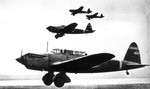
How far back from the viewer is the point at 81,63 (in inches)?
285

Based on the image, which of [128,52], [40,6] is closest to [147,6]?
[128,52]

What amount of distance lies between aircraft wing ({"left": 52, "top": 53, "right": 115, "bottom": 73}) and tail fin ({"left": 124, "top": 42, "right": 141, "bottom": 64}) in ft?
9.02

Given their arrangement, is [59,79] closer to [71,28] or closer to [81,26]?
[71,28]

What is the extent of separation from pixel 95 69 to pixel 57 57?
1.63 m

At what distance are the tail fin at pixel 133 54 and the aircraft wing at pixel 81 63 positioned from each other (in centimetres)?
275

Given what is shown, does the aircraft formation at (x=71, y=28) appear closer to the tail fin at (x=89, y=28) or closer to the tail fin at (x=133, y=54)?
the tail fin at (x=89, y=28)

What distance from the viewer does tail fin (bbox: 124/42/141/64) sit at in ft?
31.2

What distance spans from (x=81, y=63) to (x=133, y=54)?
10.9 ft

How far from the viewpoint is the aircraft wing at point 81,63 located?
666 cm

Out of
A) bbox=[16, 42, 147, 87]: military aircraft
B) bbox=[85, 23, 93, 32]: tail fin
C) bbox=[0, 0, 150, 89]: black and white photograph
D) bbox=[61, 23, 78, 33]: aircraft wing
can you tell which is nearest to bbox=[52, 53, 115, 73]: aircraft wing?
bbox=[16, 42, 147, 87]: military aircraft

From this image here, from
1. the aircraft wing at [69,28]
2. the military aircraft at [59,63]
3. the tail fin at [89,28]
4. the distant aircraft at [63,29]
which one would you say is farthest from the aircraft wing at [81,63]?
the tail fin at [89,28]

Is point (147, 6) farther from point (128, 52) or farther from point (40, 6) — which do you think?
point (40, 6)

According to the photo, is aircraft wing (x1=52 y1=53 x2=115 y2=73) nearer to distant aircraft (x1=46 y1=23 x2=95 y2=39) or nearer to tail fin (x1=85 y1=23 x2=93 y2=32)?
distant aircraft (x1=46 y1=23 x2=95 y2=39)

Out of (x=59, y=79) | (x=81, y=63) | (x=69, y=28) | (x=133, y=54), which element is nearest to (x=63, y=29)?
(x=69, y=28)
